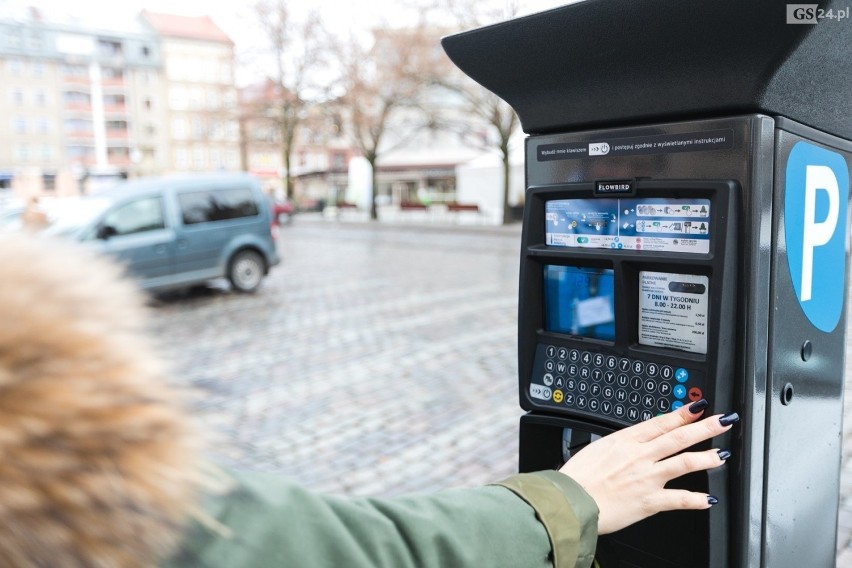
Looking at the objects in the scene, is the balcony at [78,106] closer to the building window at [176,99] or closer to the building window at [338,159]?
the building window at [176,99]

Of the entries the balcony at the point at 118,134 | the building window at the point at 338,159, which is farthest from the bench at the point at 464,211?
the balcony at the point at 118,134

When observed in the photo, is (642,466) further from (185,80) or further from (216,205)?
(185,80)

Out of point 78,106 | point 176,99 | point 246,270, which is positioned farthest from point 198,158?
point 246,270

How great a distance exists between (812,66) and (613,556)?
1287mm

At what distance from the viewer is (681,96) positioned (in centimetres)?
149

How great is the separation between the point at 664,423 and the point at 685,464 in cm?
10

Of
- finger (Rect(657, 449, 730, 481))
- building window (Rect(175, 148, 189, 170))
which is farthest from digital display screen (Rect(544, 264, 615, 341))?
building window (Rect(175, 148, 189, 170))

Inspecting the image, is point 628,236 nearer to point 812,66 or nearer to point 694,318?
point 694,318

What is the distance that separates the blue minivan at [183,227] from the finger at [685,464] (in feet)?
27.2

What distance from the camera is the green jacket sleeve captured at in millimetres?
816

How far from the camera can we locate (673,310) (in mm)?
1565

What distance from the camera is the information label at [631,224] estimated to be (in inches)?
58.6

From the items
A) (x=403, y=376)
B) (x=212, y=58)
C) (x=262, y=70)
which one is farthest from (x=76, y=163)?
(x=403, y=376)

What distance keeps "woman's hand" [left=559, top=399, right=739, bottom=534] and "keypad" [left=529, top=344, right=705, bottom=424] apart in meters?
0.11
